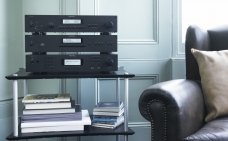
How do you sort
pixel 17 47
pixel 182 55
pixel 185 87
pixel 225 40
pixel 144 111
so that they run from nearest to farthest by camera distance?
pixel 144 111 < pixel 185 87 < pixel 225 40 < pixel 17 47 < pixel 182 55

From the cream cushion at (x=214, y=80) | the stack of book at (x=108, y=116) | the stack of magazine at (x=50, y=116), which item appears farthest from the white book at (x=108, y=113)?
the cream cushion at (x=214, y=80)

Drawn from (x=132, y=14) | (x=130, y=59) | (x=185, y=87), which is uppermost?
(x=132, y=14)

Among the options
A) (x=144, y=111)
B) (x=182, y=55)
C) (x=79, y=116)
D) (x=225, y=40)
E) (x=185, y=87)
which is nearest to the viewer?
(x=144, y=111)

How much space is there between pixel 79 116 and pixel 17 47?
73cm

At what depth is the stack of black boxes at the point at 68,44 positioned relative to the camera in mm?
1789

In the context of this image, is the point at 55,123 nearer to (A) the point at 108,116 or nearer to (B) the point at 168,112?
(A) the point at 108,116

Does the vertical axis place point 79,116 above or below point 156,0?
below

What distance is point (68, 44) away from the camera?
5.98 feet

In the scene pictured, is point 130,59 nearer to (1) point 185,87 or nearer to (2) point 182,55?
(2) point 182,55

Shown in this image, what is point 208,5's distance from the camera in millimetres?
2506

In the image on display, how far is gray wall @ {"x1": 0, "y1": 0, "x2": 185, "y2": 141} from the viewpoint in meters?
2.28

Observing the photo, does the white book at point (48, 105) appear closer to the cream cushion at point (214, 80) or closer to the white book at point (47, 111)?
the white book at point (47, 111)

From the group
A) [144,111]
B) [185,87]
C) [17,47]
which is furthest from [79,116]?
[17,47]

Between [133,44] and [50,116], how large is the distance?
828 mm
